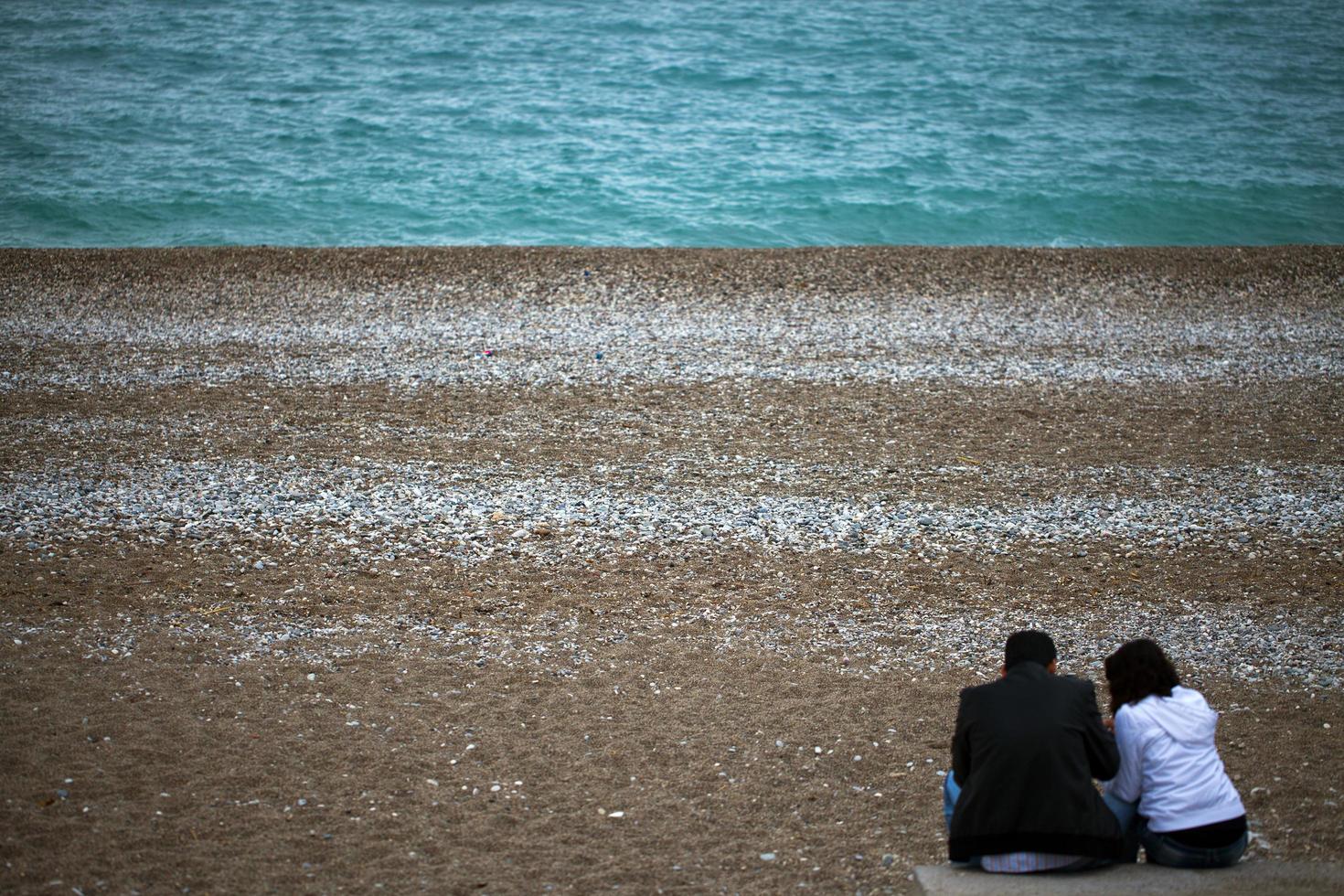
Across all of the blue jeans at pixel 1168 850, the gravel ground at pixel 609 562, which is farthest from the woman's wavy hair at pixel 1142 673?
the gravel ground at pixel 609 562

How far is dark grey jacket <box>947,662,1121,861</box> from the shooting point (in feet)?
12.4

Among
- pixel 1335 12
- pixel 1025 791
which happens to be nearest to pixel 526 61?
pixel 1335 12

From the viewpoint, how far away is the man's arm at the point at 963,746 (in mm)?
3982

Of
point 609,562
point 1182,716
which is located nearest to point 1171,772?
point 1182,716

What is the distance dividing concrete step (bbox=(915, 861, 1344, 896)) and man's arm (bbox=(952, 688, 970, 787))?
14.2 inches

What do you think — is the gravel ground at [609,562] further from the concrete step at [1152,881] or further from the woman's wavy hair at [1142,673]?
the woman's wavy hair at [1142,673]

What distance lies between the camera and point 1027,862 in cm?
386

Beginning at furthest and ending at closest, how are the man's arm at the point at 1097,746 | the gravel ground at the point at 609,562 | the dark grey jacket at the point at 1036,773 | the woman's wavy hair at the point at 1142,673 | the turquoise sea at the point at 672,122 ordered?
the turquoise sea at the point at 672,122, the gravel ground at the point at 609,562, the woman's wavy hair at the point at 1142,673, the man's arm at the point at 1097,746, the dark grey jacket at the point at 1036,773

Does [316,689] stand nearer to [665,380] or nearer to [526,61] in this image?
[665,380]

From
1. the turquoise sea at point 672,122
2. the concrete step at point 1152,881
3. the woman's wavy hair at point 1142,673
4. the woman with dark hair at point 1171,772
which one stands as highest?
the turquoise sea at point 672,122

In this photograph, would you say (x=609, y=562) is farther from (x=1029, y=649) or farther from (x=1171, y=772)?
(x=1171, y=772)

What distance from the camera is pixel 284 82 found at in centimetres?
3266

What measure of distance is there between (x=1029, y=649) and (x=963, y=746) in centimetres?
47

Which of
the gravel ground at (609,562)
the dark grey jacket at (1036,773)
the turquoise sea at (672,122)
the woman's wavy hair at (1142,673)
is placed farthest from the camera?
the turquoise sea at (672,122)
